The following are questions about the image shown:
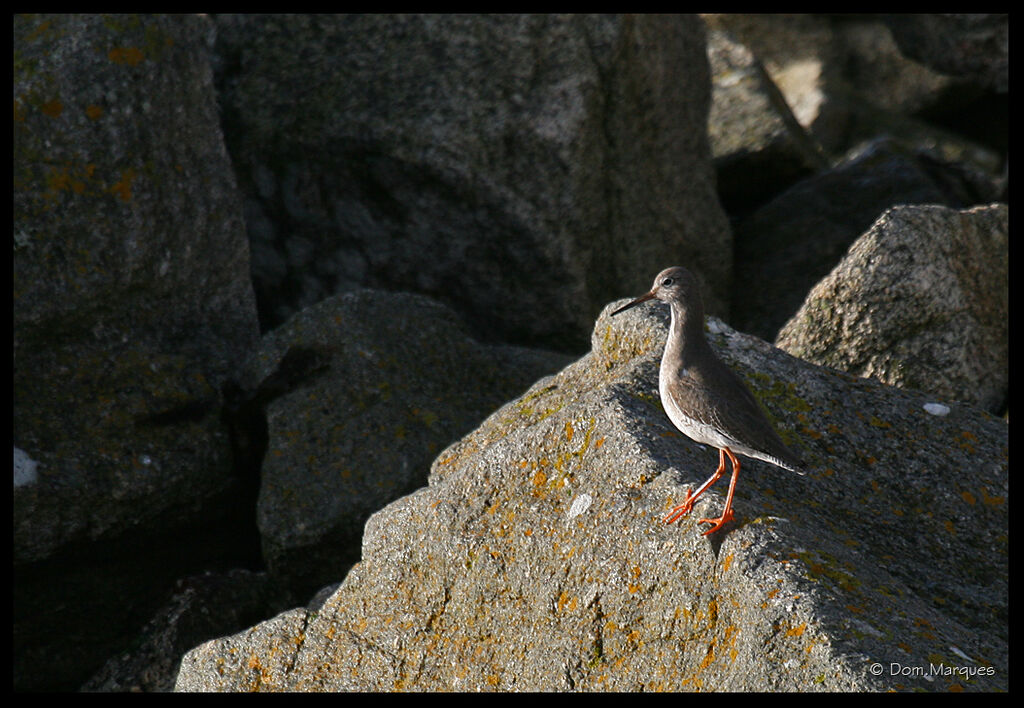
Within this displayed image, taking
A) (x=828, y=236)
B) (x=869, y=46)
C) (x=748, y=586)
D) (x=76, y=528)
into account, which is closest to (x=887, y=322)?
(x=828, y=236)

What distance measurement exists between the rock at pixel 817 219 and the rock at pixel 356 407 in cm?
394

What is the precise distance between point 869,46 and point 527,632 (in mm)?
16568

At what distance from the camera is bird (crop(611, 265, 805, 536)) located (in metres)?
6.28

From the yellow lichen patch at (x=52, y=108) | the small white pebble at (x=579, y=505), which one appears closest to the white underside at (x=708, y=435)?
the small white pebble at (x=579, y=505)

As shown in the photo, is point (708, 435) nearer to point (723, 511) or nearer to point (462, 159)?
point (723, 511)

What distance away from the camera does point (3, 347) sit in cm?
973

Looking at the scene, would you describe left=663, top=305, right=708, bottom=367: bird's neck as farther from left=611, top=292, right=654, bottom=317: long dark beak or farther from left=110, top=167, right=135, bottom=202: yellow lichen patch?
left=110, top=167, right=135, bottom=202: yellow lichen patch

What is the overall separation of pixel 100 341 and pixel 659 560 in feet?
21.7

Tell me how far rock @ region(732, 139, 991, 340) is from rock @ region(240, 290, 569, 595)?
3.94 metres

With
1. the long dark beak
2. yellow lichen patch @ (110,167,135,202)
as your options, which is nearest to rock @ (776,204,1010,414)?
the long dark beak

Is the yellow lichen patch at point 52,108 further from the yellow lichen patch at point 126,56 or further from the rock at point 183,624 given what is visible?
the rock at point 183,624

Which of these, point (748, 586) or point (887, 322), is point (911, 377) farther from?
point (748, 586)

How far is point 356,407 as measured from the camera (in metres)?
10.1

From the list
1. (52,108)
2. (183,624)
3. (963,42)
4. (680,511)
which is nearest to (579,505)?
(680,511)
